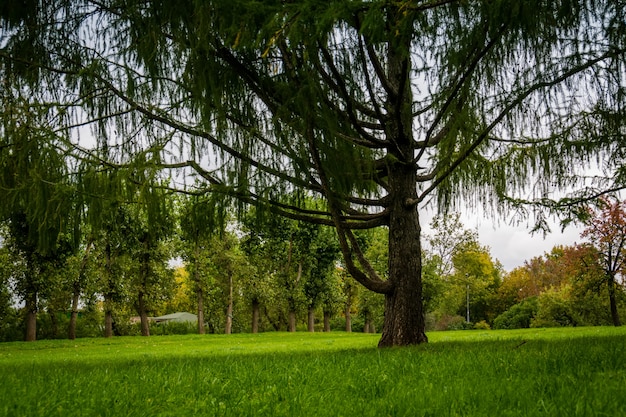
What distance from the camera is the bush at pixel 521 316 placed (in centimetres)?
3431

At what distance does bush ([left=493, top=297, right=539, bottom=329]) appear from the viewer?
113 ft

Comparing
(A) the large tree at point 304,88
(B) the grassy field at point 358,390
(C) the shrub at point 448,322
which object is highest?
(A) the large tree at point 304,88

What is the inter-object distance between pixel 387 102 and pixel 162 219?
3.87m

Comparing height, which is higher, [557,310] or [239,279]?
[239,279]

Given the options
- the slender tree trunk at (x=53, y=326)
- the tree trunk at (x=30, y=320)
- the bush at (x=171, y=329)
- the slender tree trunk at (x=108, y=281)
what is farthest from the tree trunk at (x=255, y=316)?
the tree trunk at (x=30, y=320)

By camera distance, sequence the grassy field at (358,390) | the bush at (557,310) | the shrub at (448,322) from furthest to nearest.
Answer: the shrub at (448,322) < the bush at (557,310) < the grassy field at (358,390)

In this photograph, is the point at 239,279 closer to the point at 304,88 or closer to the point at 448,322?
the point at 448,322

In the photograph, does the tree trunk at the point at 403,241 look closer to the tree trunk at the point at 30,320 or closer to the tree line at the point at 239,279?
the tree line at the point at 239,279

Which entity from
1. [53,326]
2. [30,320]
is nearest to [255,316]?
[53,326]

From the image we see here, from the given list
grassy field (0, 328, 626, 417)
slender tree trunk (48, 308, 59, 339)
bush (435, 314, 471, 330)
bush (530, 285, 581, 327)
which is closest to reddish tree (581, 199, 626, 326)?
bush (530, 285, 581, 327)

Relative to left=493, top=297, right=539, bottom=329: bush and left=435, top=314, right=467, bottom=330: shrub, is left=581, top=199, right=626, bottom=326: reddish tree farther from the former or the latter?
left=435, top=314, right=467, bottom=330: shrub

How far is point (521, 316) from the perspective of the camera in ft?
113

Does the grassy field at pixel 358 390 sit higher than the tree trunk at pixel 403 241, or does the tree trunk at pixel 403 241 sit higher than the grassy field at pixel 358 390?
the tree trunk at pixel 403 241

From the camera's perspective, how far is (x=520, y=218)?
9.04 meters
